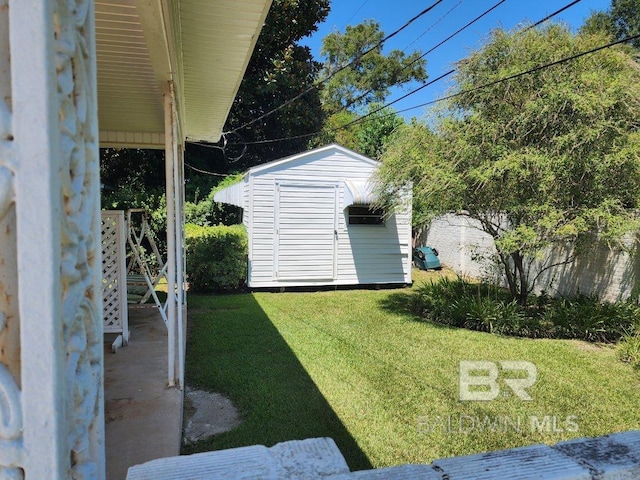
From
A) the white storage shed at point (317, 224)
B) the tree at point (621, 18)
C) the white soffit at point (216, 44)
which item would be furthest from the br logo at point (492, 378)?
the tree at point (621, 18)

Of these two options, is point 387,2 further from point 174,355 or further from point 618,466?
point 618,466

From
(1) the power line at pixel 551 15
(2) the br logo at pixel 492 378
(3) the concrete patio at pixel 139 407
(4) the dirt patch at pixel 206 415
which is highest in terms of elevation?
(1) the power line at pixel 551 15

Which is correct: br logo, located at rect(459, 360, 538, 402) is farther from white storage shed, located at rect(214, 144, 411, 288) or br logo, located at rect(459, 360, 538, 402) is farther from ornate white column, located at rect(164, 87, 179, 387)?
white storage shed, located at rect(214, 144, 411, 288)

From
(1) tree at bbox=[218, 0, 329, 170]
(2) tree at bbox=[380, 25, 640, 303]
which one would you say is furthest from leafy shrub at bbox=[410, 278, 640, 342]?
(1) tree at bbox=[218, 0, 329, 170]

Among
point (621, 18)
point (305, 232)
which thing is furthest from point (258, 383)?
point (621, 18)

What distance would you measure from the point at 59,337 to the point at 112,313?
4946 mm

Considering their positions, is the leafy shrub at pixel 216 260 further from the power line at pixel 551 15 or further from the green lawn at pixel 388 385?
the power line at pixel 551 15

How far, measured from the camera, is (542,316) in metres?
6.98

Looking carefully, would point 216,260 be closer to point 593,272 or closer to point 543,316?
point 543,316

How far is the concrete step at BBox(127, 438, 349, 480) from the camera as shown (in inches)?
40.3

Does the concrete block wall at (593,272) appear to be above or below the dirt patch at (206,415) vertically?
above

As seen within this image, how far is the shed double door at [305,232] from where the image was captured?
9.82 m

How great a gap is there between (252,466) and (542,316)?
7138 millimetres

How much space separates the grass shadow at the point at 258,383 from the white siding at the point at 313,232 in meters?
2.59
